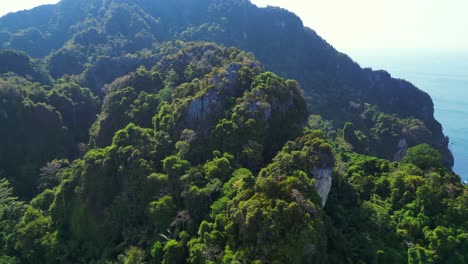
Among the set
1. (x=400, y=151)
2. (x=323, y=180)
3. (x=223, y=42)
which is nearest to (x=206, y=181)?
(x=323, y=180)

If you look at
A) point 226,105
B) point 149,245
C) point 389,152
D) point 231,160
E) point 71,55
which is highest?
point 71,55

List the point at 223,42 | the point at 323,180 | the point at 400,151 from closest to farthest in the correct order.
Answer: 1. the point at 323,180
2. the point at 400,151
3. the point at 223,42

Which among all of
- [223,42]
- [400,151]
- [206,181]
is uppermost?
[223,42]

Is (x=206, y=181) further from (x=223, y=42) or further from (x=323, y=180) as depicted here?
(x=223, y=42)

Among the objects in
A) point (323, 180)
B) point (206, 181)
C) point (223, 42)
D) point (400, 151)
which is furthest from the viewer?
point (223, 42)

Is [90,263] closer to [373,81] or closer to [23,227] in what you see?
[23,227]

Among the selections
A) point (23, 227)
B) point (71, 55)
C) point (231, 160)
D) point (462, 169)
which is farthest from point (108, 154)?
point (462, 169)

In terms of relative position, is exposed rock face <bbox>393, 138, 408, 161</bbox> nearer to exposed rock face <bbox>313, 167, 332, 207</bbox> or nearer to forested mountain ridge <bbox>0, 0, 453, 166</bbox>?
forested mountain ridge <bbox>0, 0, 453, 166</bbox>

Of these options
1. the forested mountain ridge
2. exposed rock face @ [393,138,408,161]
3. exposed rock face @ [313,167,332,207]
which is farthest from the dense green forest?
the forested mountain ridge
